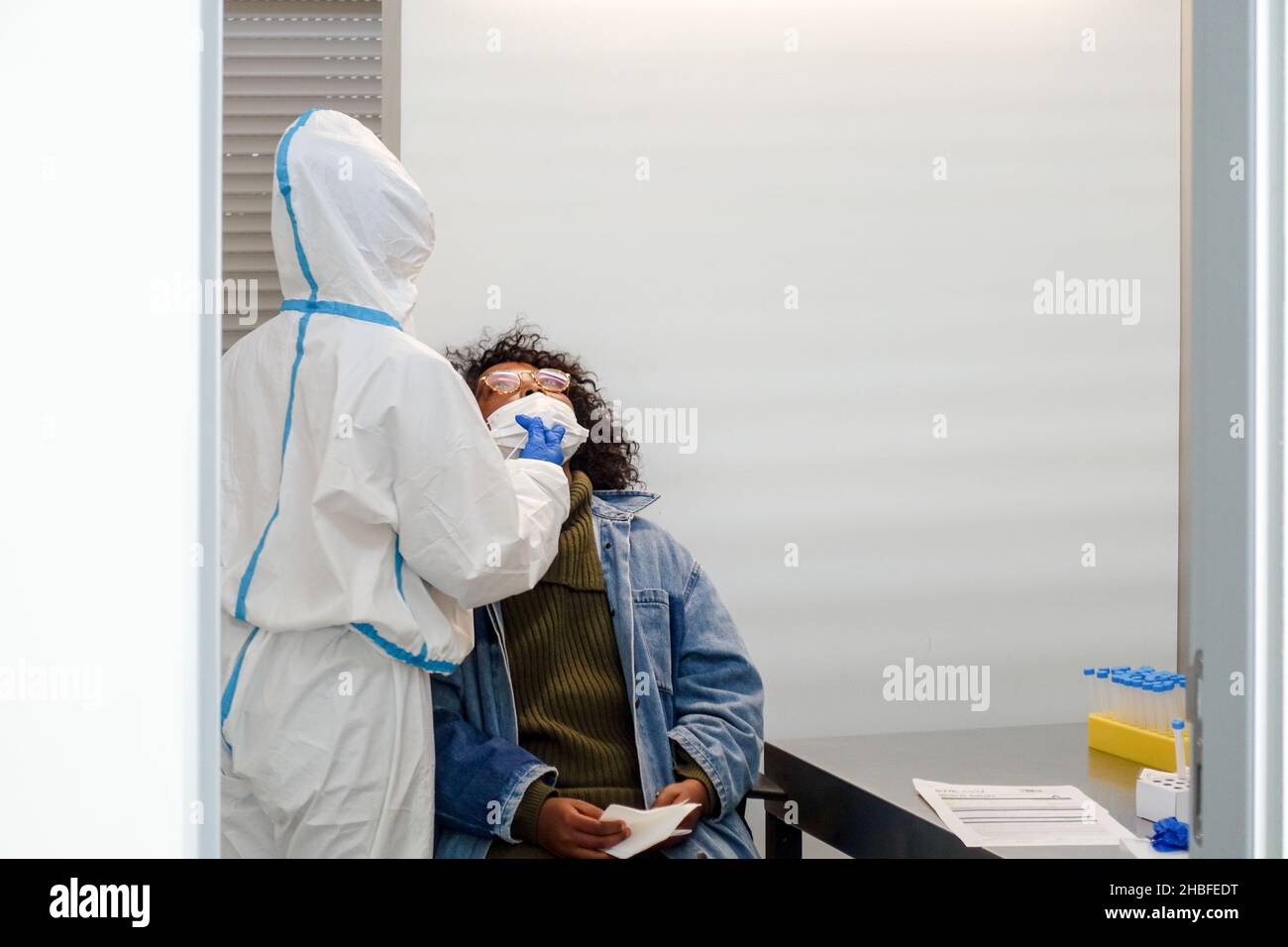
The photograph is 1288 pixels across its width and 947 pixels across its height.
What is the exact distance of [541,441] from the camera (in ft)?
5.78

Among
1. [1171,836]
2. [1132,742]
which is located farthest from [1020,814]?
[1132,742]

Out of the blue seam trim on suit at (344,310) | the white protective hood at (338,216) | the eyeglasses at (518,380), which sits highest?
the white protective hood at (338,216)

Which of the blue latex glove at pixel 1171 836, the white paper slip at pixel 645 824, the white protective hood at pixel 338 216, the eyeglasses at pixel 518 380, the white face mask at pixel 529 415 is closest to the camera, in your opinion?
the blue latex glove at pixel 1171 836

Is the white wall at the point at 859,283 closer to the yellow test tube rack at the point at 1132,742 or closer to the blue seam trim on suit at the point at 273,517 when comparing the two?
the yellow test tube rack at the point at 1132,742

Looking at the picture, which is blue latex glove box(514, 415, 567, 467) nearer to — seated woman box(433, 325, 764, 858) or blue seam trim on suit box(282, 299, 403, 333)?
seated woman box(433, 325, 764, 858)

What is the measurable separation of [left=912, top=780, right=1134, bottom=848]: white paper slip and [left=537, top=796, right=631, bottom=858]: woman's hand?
41 centimetres

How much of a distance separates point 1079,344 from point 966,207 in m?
0.36

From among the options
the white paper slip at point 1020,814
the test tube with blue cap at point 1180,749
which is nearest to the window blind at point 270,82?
the white paper slip at point 1020,814

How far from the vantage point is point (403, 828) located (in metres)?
1.41

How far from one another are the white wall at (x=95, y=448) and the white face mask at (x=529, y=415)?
3.89ft

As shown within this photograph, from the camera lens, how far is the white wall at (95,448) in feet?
1.95

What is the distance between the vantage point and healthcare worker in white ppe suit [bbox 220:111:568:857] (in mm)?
1364

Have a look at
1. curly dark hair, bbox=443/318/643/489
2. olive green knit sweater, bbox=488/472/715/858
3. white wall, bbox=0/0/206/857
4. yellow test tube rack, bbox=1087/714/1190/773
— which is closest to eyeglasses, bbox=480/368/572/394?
curly dark hair, bbox=443/318/643/489
